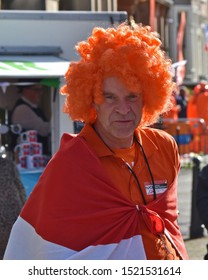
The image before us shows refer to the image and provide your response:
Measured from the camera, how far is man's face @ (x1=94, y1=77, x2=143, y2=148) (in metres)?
4.30

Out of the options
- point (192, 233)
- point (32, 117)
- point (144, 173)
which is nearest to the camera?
point (144, 173)

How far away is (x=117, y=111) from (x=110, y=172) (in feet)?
1.00

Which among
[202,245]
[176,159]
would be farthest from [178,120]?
[176,159]

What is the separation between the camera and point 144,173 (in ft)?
14.4

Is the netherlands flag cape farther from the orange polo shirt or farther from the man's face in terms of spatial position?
the man's face

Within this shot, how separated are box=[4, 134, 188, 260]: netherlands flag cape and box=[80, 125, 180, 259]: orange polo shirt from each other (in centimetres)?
5

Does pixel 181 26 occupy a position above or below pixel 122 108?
below

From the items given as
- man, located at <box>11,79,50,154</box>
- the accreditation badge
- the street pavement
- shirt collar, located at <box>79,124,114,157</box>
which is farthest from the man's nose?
man, located at <box>11,79,50,154</box>

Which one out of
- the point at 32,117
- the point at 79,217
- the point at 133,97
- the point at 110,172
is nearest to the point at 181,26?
the point at 32,117

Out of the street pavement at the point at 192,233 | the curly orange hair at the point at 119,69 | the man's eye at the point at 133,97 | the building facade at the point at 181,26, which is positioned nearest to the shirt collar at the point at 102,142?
the curly orange hair at the point at 119,69

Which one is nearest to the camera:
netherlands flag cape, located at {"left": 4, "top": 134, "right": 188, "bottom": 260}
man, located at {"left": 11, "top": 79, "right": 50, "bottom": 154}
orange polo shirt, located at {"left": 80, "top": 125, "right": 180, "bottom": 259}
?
netherlands flag cape, located at {"left": 4, "top": 134, "right": 188, "bottom": 260}

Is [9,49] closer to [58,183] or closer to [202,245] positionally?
[202,245]

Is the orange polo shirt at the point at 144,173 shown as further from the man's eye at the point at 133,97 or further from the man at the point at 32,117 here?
the man at the point at 32,117

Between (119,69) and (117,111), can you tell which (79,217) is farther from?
(119,69)
